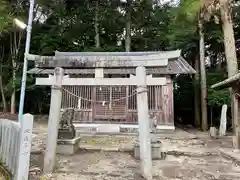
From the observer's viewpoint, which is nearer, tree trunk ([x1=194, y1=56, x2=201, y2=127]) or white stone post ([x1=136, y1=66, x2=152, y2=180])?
white stone post ([x1=136, y1=66, x2=152, y2=180])

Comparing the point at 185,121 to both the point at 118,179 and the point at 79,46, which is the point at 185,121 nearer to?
the point at 79,46

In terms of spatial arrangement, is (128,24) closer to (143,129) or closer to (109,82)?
(109,82)

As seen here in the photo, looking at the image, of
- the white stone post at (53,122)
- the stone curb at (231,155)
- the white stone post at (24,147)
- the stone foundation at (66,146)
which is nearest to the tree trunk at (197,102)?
the stone curb at (231,155)

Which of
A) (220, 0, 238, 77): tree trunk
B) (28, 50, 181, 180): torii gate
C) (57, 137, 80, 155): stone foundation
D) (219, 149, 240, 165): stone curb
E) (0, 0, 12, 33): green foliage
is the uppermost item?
(0, 0, 12, 33): green foliage

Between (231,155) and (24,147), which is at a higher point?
(24,147)

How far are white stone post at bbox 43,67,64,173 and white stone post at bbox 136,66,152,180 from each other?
5.90ft

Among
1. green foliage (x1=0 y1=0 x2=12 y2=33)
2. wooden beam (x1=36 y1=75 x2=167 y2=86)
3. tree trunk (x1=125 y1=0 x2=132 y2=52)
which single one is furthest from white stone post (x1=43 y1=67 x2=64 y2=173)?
tree trunk (x1=125 y1=0 x2=132 y2=52)

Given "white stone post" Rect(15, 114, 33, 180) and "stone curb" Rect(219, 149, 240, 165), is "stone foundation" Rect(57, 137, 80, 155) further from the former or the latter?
Answer: "stone curb" Rect(219, 149, 240, 165)

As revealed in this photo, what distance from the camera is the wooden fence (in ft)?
15.3

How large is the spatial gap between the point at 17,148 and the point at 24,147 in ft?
0.74

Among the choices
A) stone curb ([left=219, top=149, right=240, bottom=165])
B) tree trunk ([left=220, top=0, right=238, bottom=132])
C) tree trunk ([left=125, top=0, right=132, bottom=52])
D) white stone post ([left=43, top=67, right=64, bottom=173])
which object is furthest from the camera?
tree trunk ([left=125, top=0, right=132, bottom=52])

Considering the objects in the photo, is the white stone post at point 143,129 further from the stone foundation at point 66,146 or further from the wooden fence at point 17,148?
the stone foundation at point 66,146

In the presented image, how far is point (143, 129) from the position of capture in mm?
5656

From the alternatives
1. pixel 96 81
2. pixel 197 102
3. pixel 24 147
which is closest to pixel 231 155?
pixel 96 81
